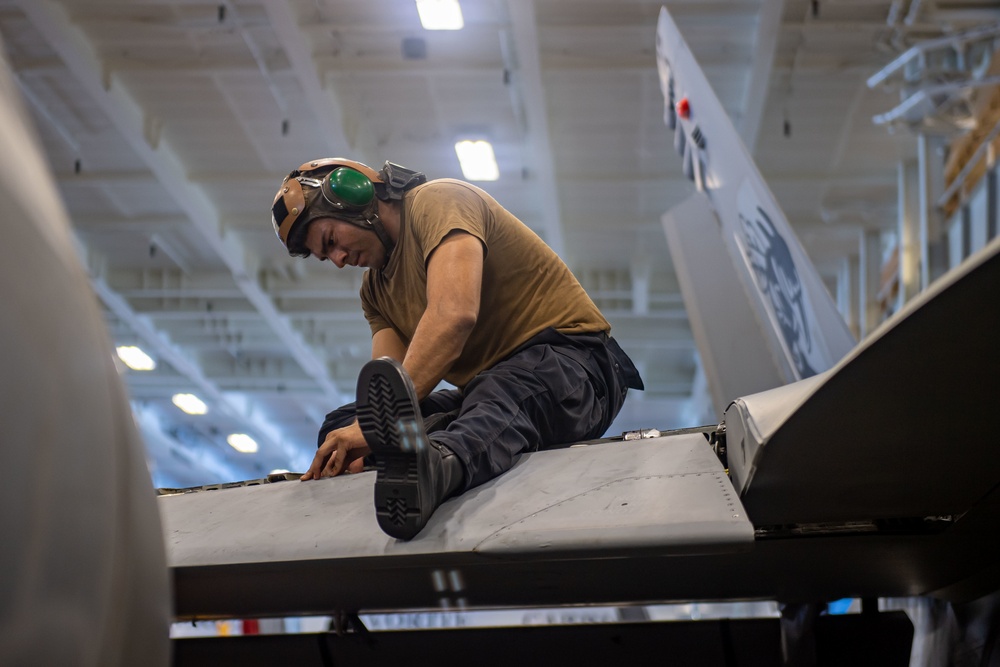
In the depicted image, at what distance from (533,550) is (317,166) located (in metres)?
1.82

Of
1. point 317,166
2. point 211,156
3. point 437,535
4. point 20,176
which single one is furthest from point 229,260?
point 20,176

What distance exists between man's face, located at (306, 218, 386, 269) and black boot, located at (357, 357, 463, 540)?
3.98 ft

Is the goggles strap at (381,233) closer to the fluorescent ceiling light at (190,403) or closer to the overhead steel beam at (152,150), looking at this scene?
the overhead steel beam at (152,150)

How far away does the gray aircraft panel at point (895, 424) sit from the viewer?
→ 1328 mm

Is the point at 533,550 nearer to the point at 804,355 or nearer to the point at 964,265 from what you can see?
the point at 964,265

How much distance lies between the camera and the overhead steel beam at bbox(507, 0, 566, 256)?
9125 mm

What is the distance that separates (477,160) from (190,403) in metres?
10.7

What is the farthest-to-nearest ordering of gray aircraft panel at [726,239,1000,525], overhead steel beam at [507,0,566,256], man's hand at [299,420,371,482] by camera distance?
overhead steel beam at [507,0,566,256] < man's hand at [299,420,371,482] < gray aircraft panel at [726,239,1000,525]

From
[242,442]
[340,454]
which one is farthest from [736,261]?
[242,442]

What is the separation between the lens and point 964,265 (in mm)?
1221

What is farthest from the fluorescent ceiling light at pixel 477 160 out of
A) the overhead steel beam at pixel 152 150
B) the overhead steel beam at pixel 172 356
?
the overhead steel beam at pixel 172 356

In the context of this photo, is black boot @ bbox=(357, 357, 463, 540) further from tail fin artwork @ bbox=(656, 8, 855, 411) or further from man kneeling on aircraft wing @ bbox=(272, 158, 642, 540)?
tail fin artwork @ bbox=(656, 8, 855, 411)

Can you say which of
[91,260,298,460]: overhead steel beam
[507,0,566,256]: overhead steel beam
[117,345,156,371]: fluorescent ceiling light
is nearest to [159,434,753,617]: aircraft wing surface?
[507,0,566,256]: overhead steel beam

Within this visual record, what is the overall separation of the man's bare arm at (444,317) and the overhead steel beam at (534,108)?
6.84 metres
